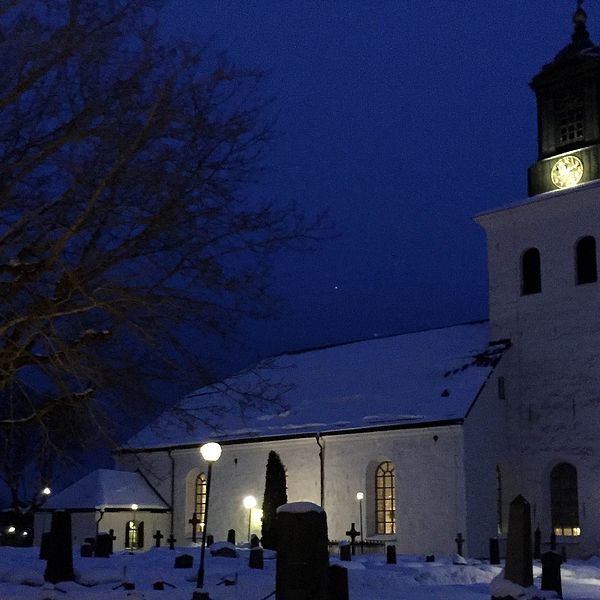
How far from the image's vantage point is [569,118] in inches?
1215

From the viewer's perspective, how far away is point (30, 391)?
44.0 ft

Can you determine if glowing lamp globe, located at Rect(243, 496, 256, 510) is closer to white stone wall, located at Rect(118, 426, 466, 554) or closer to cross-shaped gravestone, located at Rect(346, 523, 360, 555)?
white stone wall, located at Rect(118, 426, 466, 554)

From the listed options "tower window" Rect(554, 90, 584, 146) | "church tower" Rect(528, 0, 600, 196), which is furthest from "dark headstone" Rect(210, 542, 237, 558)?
"tower window" Rect(554, 90, 584, 146)

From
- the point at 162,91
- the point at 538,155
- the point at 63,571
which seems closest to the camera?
the point at 162,91

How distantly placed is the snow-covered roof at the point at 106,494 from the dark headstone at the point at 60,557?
17.5 metres

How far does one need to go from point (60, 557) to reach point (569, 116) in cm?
2171

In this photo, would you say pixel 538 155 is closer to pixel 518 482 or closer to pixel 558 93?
pixel 558 93

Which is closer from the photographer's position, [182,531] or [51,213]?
[51,213]

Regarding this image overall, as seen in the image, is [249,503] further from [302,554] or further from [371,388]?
[302,554]

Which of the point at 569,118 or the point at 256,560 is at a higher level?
the point at 569,118

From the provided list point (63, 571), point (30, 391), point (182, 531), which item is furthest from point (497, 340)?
point (30, 391)

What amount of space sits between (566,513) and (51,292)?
72.5ft

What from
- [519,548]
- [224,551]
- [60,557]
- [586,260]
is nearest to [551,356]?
[586,260]

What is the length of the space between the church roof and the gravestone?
61.8ft
